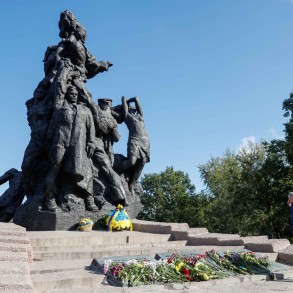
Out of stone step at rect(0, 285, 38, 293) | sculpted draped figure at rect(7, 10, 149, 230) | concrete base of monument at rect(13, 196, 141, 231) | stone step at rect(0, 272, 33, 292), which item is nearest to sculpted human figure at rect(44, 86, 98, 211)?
sculpted draped figure at rect(7, 10, 149, 230)

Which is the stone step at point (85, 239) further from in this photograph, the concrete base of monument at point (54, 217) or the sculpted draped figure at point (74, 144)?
the sculpted draped figure at point (74, 144)

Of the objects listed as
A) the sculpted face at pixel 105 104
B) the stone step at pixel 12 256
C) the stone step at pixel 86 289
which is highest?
the sculpted face at pixel 105 104

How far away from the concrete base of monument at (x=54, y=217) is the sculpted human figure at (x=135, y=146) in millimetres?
1761

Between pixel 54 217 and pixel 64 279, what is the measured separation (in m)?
4.71

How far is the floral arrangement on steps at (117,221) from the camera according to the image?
9.29 metres

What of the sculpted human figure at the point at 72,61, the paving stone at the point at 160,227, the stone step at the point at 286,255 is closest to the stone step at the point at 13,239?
the paving stone at the point at 160,227

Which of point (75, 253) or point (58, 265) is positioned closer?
point (58, 265)

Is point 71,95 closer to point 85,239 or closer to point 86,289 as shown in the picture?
point 85,239

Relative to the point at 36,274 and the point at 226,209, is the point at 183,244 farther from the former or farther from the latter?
the point at 226,209

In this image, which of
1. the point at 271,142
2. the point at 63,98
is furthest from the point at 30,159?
the point at 271,142

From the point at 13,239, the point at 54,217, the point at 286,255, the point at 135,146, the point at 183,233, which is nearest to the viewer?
the point at 13,239

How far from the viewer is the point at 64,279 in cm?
454

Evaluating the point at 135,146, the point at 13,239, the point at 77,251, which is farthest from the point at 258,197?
the point at 13,239

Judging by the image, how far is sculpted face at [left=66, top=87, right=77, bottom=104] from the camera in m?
10.5
